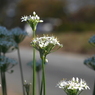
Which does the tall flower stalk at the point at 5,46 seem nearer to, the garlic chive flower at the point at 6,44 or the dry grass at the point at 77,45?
the garlic chive flower at the point at 6,44

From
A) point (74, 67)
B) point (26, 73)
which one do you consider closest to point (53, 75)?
point (26, 73)

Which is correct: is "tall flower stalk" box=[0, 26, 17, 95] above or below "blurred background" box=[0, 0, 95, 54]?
below

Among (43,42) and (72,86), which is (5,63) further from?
(72,86)

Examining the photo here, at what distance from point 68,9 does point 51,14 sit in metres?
1.76

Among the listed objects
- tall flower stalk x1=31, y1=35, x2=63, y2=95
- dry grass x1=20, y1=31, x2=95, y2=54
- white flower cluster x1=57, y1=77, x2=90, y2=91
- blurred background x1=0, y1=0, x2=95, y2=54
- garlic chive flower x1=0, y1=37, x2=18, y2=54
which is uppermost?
blurred background x1=0, y1=0, x2=95, y2=54

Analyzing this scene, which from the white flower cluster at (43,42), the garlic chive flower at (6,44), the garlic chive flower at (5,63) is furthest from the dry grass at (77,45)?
the white flower cluster at (43,42)

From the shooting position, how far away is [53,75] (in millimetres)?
12312

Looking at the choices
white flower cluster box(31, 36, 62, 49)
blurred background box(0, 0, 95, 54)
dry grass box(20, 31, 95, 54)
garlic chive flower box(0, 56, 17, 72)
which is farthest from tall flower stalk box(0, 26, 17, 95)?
blurred background box(0, 0, 95, 54)

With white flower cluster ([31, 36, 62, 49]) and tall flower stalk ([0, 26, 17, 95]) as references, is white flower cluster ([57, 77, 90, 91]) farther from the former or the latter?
tall flower stalk ([0, 26, 17, 95])

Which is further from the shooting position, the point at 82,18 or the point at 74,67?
the point at 82,18

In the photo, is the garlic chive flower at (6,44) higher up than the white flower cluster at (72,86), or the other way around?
the garlic chive flower at (6,44)

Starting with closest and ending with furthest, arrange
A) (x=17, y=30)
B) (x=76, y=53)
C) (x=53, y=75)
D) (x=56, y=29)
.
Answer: (x=17, y=30) → (x=53, y=75) → (x=76, y=53) → (x=56, y=29)

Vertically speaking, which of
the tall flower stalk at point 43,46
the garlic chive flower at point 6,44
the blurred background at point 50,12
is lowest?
the tall flower stalk at point 43,46

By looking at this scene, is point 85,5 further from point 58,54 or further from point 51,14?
point 58,54
